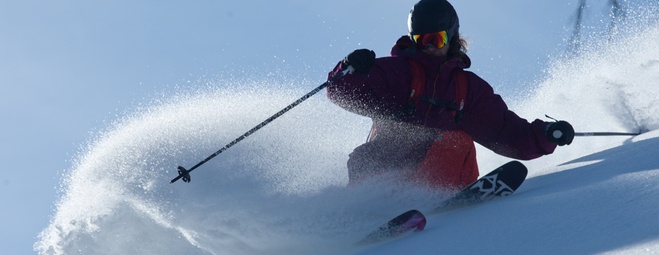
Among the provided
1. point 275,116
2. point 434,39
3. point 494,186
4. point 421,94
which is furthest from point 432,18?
point 494,186

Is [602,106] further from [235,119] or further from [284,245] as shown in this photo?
[284,245]

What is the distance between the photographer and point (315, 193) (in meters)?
5.21

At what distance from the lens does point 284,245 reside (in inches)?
183

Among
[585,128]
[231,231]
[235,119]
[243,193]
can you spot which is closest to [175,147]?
[235,119]

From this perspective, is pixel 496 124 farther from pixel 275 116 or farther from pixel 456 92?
pixel 275 116

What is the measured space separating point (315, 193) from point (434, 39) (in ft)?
4.30

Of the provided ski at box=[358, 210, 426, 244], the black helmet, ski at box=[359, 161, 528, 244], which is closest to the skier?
the black helmet

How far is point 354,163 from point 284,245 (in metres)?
1.09

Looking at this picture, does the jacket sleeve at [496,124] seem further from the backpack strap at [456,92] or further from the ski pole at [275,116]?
the ski pole at [275,116]

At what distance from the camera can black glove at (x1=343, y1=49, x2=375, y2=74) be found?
5332mm

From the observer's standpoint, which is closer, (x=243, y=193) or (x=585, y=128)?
(x=243, y=193)

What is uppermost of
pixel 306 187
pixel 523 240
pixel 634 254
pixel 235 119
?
pixel 235 119

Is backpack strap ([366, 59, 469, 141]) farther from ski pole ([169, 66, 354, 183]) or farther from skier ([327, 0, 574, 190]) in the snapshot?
ski pole ([169, 66, 354, 183])

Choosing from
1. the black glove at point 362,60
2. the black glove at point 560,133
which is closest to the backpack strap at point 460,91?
the black glove at point 560,133
